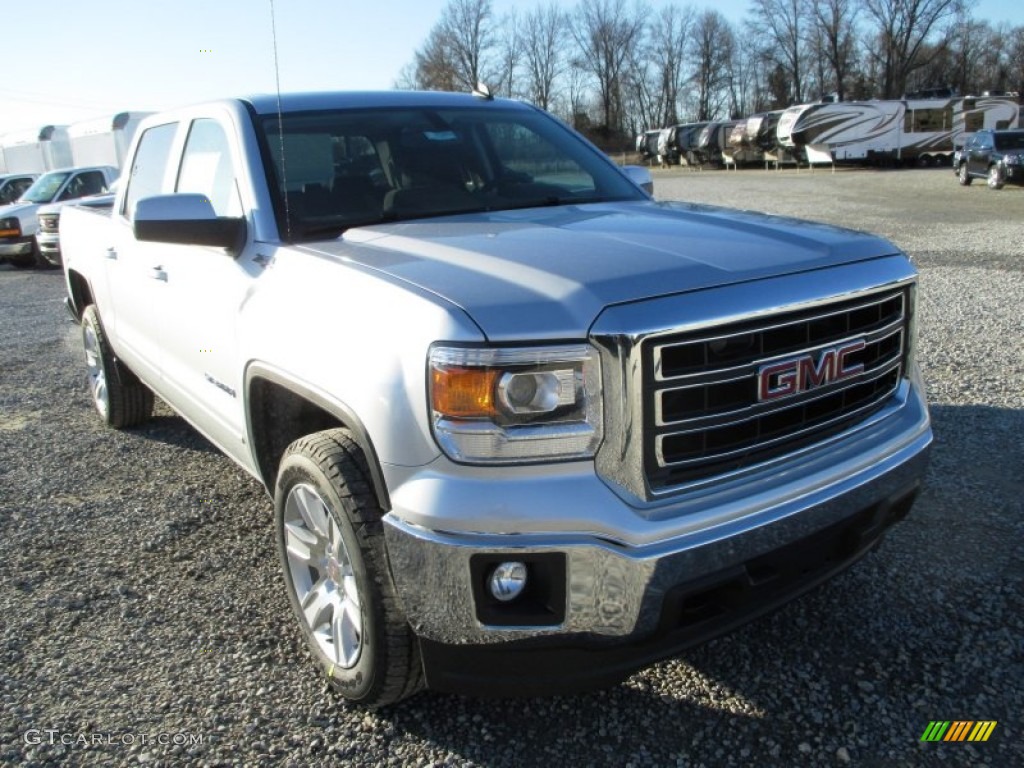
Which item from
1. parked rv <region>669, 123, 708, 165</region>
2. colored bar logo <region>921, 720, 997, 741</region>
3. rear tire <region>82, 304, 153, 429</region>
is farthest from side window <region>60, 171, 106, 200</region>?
parked rv <region>669, 123, 708, 165</region>

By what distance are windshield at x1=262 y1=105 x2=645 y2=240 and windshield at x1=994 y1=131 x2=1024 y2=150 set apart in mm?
24509

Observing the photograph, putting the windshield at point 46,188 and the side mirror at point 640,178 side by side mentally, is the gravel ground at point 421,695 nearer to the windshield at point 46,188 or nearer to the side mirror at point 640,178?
the side mirror at point 640,178

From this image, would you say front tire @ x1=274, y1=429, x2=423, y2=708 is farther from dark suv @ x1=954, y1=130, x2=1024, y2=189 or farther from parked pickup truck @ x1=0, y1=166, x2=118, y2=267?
dark suv @ x1=954, y1=130, x2=1024, y2=189

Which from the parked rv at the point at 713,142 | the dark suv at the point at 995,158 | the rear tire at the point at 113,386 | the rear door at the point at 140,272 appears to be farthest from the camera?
the parked rv at the point at 713,142

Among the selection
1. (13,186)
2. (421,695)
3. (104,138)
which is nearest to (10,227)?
(13,186)

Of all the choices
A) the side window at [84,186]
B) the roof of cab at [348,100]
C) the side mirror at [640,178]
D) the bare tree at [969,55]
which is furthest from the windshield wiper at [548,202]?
the bare tree at [969,55]

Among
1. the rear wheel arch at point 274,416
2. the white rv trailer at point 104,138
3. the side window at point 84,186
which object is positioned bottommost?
the rear wheel arch at point 274,416

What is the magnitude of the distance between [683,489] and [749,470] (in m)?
0.23

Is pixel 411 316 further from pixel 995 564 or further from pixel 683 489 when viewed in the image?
pixel 995 564

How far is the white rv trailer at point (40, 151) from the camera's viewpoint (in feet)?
80.0

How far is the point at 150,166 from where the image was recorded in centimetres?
463

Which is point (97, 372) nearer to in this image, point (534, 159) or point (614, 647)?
point (534, 159)

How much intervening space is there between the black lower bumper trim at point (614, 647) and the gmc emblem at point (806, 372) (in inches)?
16.1

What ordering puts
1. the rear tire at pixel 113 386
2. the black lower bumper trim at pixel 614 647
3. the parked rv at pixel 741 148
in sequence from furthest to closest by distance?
the parked rv at pixel 741 148 < the rear tire at pixel 113 386 < the black lower bumper trim at pixel 614 647
